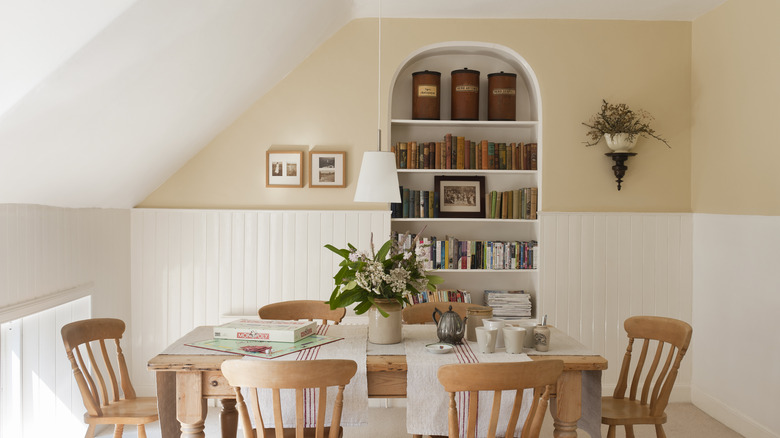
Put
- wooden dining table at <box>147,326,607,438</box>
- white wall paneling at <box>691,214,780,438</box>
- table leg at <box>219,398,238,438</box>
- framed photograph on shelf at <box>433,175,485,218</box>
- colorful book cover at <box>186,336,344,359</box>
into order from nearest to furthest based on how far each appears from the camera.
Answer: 1. wooden dining table at <box>147,326,607,438</box>
2. colorful book cover at <box>186,336,344,359</box>
3. table leg at <box>219,398,238,438</box>
4. white wall paneling at <box>691,214,780,438</box>
5. framed photograph on shelf at <box>433,175,485,218</box>

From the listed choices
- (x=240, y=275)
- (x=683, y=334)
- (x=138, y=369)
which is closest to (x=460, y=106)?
(x=240, y=275)

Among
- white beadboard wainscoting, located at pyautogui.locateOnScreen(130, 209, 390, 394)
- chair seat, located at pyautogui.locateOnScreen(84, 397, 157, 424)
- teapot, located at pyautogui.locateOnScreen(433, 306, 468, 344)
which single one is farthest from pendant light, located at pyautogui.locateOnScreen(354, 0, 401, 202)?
white beadboard wainscoting, located at pyautogui.locateOnScreen(130, 209, 390, 394)

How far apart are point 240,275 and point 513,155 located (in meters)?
2.13

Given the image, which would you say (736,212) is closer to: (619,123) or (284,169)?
(619,123)

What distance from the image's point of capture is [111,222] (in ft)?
13.1

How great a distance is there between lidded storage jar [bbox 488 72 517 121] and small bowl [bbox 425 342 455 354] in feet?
7.79

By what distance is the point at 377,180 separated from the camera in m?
2.74

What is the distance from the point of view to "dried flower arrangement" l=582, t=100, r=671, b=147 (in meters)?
4.23

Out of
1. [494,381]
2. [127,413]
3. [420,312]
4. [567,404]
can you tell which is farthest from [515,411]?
[127,413]

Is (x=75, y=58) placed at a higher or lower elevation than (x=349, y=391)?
higher

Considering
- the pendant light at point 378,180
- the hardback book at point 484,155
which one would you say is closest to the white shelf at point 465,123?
the hardback book at point 484,155

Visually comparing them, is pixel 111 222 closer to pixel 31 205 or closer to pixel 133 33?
pixel 31 205

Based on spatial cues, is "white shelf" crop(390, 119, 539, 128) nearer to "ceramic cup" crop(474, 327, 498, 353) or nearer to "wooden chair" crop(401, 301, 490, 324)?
"wooden chair" crop(401, 301, 490, 324)

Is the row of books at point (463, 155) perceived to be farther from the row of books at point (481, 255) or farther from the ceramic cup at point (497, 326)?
the ceramic cup at point (497, 326)
